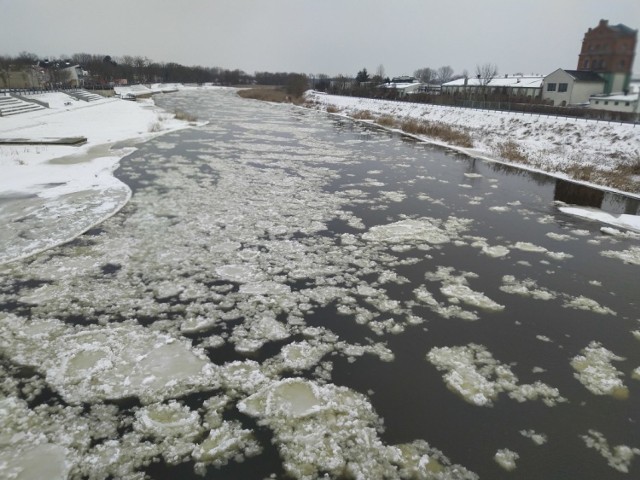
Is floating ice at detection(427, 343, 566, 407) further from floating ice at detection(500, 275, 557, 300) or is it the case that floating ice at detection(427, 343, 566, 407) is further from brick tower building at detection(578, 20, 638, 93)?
brick tower building at detection(578, 20, 638, 93)

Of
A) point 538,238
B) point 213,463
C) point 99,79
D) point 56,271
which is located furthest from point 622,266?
point 99,79

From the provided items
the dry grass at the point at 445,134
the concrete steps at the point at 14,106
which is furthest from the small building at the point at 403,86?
the concrete steps at the point at 14,106

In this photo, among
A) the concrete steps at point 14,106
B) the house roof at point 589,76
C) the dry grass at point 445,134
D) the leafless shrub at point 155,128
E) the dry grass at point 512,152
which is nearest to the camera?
the house roof at point 589,76

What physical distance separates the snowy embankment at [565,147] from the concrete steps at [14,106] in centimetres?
3040

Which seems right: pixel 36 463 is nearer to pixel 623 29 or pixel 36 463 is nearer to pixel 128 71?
pixel 623 29

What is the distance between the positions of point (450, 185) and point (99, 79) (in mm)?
103562

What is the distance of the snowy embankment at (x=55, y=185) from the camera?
8555mm

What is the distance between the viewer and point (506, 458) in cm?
381

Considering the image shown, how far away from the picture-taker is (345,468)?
3.60 m

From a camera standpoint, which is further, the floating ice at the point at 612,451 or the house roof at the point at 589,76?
the house roof at the point at 589,76

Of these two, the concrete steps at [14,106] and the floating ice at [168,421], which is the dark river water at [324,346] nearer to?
the floating ice at [168,421]

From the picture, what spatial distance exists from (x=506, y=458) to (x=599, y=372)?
86.1 inches

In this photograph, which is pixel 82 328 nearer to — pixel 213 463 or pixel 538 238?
pixel 213 463

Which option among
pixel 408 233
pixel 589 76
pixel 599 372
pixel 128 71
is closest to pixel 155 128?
pixel 408 233
